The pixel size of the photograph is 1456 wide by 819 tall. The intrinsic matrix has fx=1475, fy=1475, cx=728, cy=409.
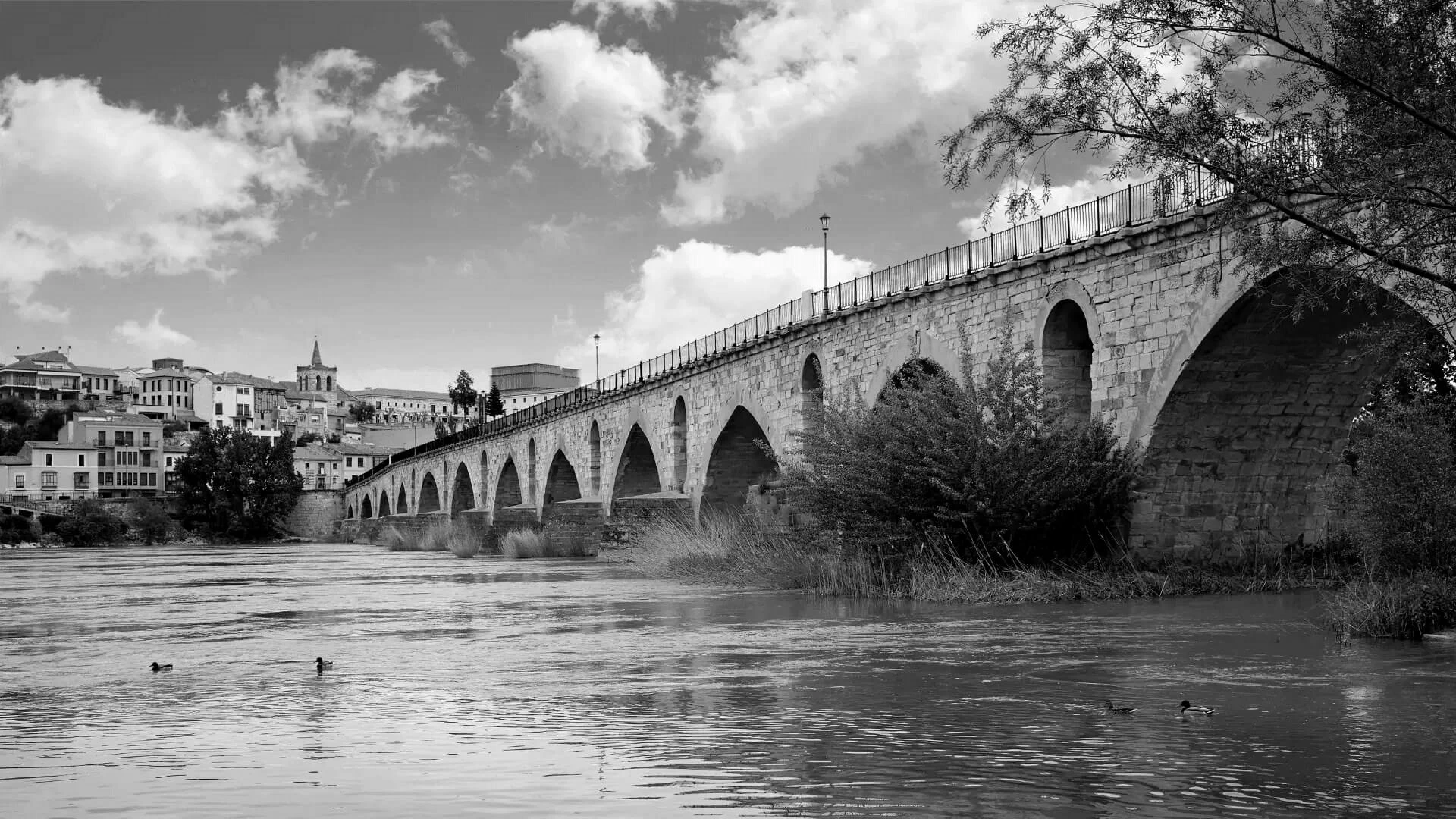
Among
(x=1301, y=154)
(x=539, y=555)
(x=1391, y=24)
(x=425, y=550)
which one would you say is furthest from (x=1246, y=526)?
(x=425, y=550)

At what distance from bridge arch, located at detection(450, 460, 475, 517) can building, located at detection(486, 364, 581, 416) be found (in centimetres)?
10398

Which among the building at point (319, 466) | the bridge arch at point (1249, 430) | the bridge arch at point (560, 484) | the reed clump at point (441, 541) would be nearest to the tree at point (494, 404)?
the building at point (319, 466)

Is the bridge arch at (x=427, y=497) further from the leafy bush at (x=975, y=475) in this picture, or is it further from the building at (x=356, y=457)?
the leafy bush at (x=975, y=475)

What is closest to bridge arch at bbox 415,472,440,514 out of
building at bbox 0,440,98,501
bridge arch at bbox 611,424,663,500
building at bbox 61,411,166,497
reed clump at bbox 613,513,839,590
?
building at bbox 0,440,98,501

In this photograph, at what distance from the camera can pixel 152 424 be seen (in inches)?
4892

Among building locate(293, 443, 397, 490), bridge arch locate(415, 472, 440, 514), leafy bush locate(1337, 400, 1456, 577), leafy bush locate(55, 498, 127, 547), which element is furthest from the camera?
building locate(293, 443, 397, 490)

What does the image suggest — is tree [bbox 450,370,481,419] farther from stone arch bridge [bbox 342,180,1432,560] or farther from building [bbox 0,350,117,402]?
stone arch bridge [bbox 342,180,1432,560]

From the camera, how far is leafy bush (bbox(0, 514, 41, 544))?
88.9 meters

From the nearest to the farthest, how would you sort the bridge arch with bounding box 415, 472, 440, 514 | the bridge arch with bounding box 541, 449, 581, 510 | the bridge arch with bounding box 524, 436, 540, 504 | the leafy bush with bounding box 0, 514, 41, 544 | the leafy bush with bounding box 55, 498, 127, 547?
the bridge arch with bounding box 541, 449, 581, 510 → the bridge arch with bounding box 524, 436, 540, 504 → the bridge arch with bounding box 415, 472, 440, 514 → the leafy bush with bounding box 0, 514, 41, 544 → the leafy bush with bounding box 55, 498, 127, 547

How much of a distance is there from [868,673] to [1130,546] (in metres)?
10.4

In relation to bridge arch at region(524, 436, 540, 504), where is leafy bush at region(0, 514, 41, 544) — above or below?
below

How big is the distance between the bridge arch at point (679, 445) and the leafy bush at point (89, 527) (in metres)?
61.1

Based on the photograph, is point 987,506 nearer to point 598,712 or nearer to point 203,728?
point 598,712

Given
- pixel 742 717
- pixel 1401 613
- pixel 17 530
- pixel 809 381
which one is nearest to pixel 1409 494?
pixel 1401 613
